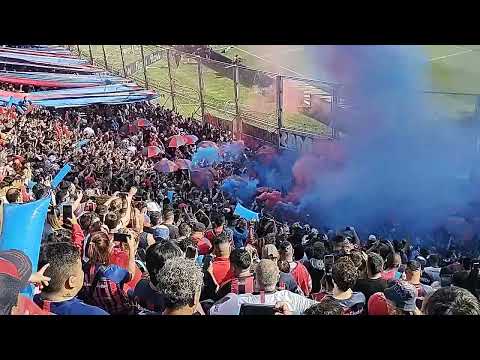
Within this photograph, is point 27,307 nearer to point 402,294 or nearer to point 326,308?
point 326,308

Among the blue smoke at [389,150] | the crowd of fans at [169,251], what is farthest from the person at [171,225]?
the blue smoke at [389,150]

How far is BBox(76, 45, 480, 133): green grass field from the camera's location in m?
4.92

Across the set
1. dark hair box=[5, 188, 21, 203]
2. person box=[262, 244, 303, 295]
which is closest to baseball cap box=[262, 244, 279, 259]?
person box=[262, 244, 303, 295]

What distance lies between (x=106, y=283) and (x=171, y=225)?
0.63 metres

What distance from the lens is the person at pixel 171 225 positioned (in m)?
4.94

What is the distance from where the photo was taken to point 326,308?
479cm

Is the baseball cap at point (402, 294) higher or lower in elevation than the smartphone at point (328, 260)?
lower

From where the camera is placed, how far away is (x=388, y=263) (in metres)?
4.86

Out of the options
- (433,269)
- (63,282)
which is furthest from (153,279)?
(433,269)

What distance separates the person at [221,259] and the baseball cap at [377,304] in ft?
3.37

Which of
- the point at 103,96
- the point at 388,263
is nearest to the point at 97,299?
the point at 103,96

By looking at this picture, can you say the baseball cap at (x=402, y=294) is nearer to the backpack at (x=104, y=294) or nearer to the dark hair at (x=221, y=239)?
the dark hair at (x=221, y=239)
